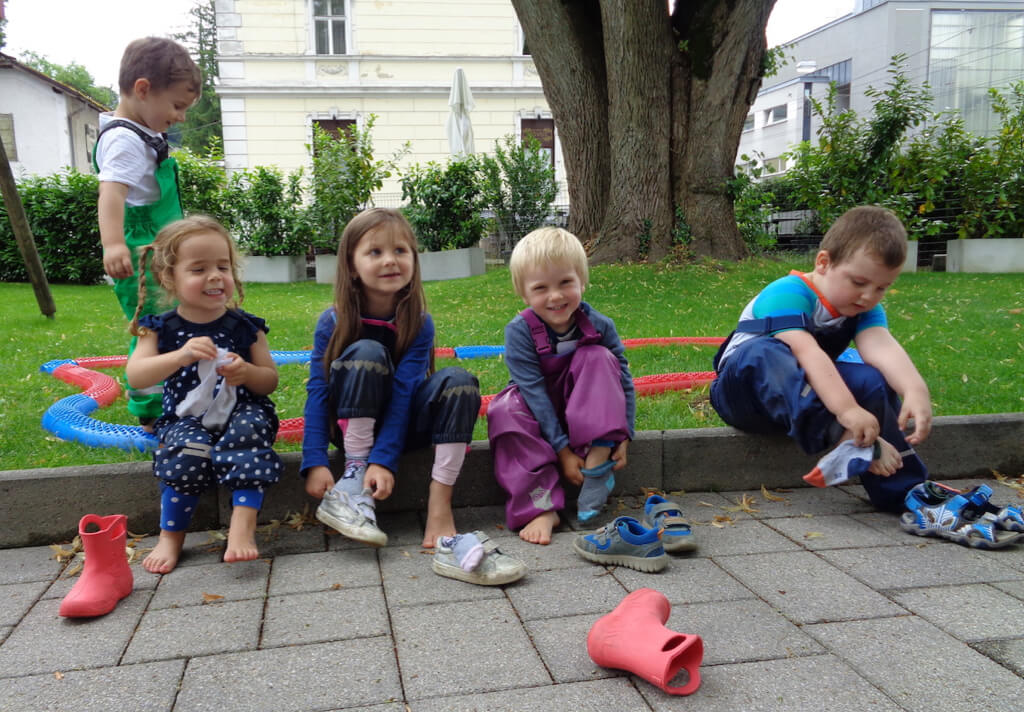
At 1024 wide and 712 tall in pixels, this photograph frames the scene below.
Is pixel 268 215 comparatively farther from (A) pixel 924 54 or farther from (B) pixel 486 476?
(A) pixel 924 54

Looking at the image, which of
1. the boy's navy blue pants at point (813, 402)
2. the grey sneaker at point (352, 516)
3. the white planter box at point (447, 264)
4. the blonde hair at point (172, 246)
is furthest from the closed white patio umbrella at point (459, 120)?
the grey sneaker at point (352, 516)

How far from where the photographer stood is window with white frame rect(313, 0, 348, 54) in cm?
2208

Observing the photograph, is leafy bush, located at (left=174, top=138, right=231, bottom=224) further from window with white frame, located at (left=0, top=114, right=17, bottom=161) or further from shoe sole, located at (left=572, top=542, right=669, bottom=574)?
window with white frame, located at (left=0, top=114, right=17, bottom=161)

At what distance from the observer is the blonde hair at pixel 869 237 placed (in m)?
2.79

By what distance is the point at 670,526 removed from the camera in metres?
2.59

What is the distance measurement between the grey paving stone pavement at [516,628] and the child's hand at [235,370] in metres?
0.56

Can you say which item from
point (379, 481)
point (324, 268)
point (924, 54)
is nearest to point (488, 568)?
point (379, 481)

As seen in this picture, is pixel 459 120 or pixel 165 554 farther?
pixel 459 120

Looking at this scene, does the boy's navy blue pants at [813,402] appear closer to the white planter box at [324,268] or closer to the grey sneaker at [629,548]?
the grey sneaker at [629,548]

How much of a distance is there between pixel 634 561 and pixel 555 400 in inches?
30.2

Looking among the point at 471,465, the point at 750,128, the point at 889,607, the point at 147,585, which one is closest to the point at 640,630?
the point at 889,607

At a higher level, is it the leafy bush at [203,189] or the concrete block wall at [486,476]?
the leafy bush at [203,189]

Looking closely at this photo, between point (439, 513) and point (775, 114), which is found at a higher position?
point (775, 114)

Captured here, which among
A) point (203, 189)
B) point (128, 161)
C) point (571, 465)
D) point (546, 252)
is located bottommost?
point (571, 465)
